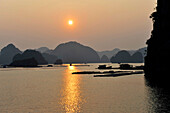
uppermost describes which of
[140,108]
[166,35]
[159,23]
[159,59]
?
[159,23]

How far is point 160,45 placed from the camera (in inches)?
4272

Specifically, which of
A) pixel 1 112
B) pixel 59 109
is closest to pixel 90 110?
pixel 59 109

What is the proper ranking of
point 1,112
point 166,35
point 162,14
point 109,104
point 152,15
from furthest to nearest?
1. point 152,15
2. point 162,14
3. point 166,35
4. point 109,104
5. point 1,112

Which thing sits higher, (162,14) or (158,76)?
(162,14)

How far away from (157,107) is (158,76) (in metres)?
61.5

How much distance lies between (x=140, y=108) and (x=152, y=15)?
91.9 metres

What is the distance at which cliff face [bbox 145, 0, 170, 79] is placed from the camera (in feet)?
323

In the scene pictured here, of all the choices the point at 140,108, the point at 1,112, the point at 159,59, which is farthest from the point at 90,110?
the point at 159,59

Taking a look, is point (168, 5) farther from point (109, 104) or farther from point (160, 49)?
point (109, 104)

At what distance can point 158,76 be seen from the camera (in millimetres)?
108375

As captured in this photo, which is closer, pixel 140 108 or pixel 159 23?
pixel 140 108

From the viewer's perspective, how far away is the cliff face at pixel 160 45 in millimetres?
98588

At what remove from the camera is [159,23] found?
118 meters

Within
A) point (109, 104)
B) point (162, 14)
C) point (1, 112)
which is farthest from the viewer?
point (162, 14)
